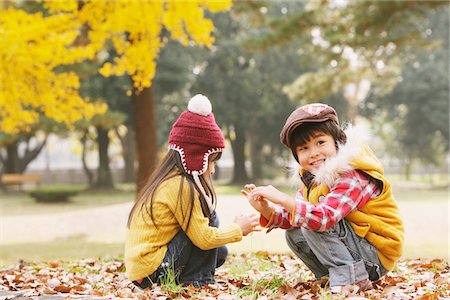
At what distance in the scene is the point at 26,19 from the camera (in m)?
8.02

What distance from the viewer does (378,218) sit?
10.7 feet

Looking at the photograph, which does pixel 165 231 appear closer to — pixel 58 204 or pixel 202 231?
pixel 202 231

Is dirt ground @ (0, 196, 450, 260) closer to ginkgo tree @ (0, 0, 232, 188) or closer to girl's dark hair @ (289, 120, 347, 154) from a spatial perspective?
ginkgo tree @ (0, 0, 232, 188)

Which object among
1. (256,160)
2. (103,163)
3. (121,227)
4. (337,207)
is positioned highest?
(337,207)

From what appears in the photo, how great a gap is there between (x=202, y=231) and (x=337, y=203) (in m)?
0.77

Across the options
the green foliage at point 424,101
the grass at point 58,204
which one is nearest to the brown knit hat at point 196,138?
the grass at point 58,204

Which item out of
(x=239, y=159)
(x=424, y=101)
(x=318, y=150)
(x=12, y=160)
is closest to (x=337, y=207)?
(x=318, y=150)

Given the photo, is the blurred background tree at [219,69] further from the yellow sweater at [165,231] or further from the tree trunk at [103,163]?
the yellow sweater at [165,231]

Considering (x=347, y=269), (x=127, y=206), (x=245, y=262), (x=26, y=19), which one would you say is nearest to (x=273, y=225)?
(x=347, y=269)

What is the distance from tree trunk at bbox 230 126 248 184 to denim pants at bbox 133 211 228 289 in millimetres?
29298

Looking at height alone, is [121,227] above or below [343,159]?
below

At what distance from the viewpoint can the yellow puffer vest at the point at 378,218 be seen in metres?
3.23

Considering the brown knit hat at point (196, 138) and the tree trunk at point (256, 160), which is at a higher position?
the brown knit hat at point (196, 138)

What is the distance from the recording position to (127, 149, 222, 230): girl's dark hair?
3.42 metres
